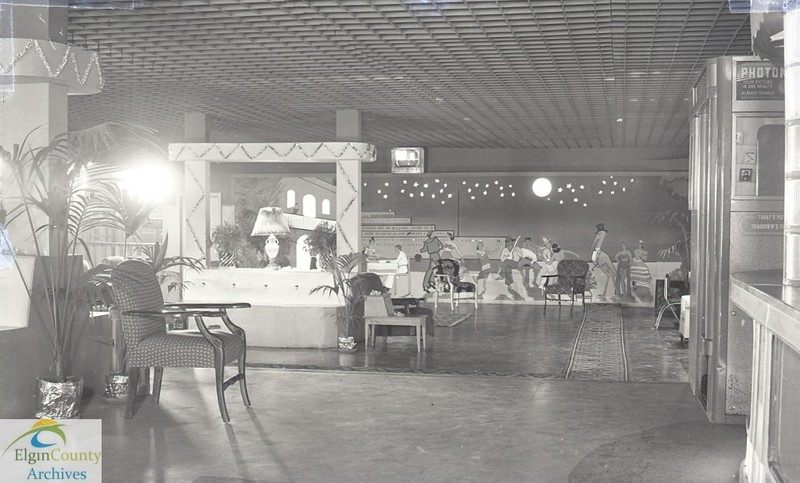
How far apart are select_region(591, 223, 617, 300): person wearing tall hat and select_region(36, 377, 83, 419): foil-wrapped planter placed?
1301 cm

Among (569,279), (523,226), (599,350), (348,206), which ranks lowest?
(599,350)

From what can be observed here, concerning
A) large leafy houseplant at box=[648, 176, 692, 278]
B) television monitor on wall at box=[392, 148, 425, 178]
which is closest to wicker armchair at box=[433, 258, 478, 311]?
television monitor on wall at box=[392, 148, 425, 178]

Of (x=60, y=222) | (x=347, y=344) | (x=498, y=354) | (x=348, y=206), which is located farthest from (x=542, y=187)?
(x=60, y=222)

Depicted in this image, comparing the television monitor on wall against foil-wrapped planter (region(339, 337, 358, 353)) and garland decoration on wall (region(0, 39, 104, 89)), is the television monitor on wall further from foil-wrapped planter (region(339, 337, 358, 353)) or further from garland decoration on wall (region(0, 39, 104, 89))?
garland decoration on wall (region(0, 39, 104, 89))

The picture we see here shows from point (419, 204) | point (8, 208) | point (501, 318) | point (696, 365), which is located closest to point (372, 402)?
point (696, 365)

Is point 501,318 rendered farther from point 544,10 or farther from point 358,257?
point 544,10

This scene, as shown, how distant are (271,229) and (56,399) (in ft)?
16.1

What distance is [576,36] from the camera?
23.6 ft

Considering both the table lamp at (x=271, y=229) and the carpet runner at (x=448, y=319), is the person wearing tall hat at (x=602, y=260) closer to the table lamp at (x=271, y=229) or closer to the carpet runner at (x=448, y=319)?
the carpet runner at (x=448, y=319)

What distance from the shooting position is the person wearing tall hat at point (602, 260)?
17688mm

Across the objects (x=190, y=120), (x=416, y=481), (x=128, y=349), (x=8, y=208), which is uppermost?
(x=190, y=120)

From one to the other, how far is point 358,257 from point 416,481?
571cm

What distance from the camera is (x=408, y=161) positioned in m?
17.8

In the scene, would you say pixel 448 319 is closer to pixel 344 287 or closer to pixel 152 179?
pixel 344 287
